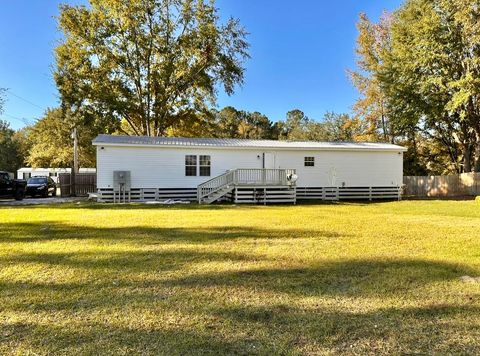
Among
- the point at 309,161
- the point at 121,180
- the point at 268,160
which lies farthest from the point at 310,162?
the point at 121,180

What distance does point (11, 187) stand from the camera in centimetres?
1711

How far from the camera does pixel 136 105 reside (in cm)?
2603

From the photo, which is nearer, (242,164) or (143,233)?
(143,233)

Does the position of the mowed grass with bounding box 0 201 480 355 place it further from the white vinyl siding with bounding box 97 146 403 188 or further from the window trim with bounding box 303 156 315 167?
the window trim with bounding box 303 156 315 167

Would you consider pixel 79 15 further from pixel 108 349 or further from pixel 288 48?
pixel 108 349

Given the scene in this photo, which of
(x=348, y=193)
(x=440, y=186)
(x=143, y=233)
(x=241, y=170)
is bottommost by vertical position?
(x=143, y=233)

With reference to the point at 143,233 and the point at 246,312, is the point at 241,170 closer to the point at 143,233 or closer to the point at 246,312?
the point at 143,233

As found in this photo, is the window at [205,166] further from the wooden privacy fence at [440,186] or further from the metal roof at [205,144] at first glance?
the wooden privacy fence at [440,186]

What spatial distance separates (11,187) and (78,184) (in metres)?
4.49

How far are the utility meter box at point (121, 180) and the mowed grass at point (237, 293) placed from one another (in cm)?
849

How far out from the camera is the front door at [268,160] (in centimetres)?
1864

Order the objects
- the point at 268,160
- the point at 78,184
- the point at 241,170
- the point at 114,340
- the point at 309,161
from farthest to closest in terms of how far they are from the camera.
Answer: the point at 78,184, the point at 309,161, the point at 268,160, the point at 241,170, the point at 114,340

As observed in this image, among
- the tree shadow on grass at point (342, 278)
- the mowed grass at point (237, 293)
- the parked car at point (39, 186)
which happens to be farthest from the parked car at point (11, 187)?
the tree shadow on grass at point (342, 278)

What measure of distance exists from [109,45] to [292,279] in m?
25.5
